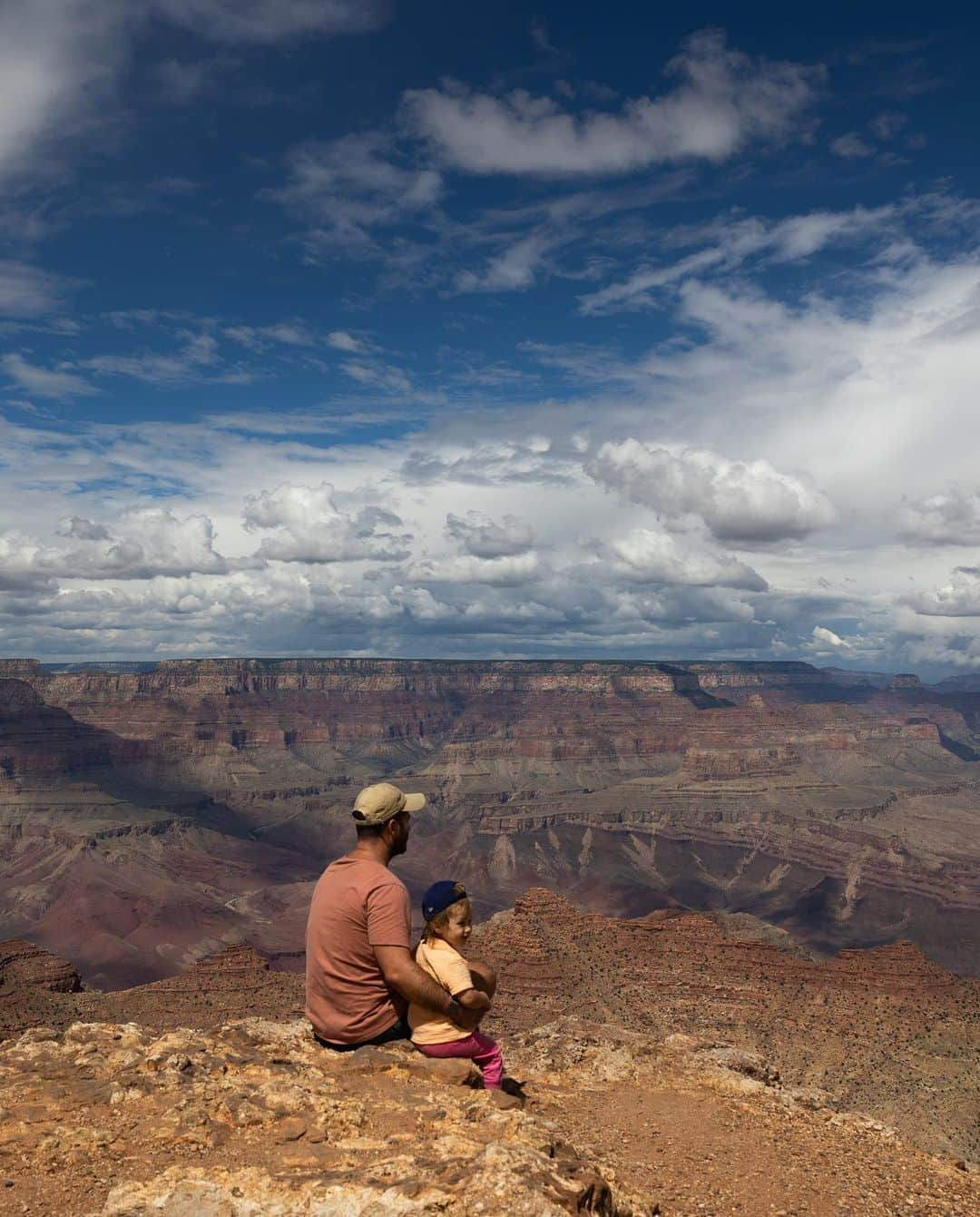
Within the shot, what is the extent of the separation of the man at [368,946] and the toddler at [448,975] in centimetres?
18

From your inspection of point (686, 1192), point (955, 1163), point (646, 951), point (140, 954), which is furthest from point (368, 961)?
point (140, 954)

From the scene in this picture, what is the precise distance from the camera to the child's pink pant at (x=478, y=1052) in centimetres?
1002

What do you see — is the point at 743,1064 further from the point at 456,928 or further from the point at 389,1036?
the point at 456,928

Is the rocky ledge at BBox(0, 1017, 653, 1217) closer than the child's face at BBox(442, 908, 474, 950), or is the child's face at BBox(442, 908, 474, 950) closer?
the rocky ledge at BBox(0, 1017, 653, 1217)

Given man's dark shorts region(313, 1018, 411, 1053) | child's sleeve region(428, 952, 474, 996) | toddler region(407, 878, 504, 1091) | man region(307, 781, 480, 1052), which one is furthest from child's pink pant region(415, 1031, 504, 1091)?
child's sleeve region(428, 952, 474, 996)

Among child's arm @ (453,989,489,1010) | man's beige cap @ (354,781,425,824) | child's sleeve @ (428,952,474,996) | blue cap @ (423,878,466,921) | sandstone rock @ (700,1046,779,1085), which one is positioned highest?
man's beige cap @ (354,781,425,824)

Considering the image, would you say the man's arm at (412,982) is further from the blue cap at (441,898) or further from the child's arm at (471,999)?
the blue cap at (441,898)

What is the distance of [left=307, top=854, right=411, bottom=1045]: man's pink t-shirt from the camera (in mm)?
9633

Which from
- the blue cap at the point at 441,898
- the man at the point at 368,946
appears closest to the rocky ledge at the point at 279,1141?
the man at the point at 368,946

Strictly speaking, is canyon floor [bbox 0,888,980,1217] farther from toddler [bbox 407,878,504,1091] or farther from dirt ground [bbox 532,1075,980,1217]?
toddler [bbox 407,878,504,1091]

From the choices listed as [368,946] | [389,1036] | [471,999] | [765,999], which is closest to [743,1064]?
[389,1036]

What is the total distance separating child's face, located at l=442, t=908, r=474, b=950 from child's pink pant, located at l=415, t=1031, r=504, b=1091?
106 centimetres

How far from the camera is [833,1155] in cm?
1302

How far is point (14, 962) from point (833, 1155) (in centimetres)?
6621
